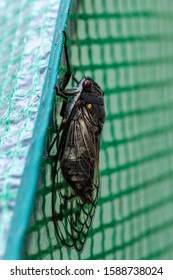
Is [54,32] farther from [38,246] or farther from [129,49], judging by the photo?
[129,49]

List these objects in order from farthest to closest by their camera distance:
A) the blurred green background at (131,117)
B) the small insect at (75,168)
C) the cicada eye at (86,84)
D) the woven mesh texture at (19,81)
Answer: the blurred green background at (131,117), the cicada eye at (86,84), the small insect at (75,168), the woven mesh texture at (19,81)

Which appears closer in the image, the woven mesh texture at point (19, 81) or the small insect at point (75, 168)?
the woven mesh texture at point (19, 81)

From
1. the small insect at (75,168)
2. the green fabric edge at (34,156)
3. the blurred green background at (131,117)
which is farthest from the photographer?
the blurred green background at (131,117)

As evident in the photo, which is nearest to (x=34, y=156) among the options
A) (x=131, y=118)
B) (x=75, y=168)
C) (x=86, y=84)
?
(x=75, y=168)

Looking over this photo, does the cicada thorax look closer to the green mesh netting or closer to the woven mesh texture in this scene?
the woven mesh texture

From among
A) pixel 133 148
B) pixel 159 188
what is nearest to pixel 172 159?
pixel 159 188

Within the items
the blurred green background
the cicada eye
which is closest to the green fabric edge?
the cicada eye

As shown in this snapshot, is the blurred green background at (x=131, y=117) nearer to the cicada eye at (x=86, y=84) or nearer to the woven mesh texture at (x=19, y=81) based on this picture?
the woven mesh texture at (x=19, y=81)

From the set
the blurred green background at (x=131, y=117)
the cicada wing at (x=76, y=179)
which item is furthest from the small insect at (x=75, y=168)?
the blurred green background at (x=131, y=117)
